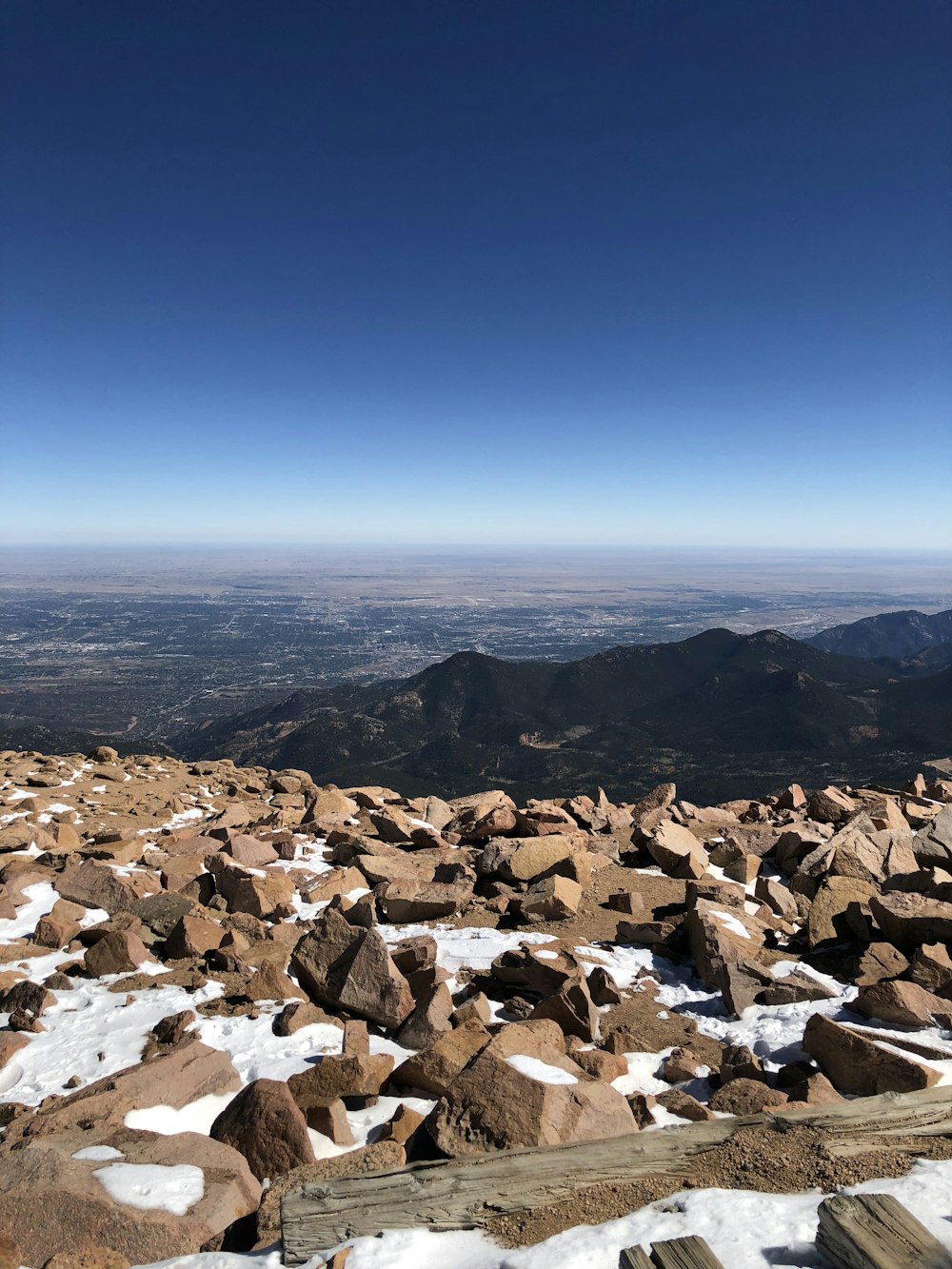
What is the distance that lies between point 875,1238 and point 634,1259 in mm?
1222

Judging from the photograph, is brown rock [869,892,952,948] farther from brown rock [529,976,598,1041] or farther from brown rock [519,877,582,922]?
brown rock [529,976,598,1041]

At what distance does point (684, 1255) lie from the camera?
353cm

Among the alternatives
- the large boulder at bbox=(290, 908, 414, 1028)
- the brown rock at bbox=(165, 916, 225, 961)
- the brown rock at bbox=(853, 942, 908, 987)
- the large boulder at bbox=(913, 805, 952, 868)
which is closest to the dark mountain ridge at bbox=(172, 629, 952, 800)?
the large boulder at bbox=(913, 805, 952, 868)

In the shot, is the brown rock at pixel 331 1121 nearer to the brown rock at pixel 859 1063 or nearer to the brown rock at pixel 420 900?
the brown rock at pixel 859 1063

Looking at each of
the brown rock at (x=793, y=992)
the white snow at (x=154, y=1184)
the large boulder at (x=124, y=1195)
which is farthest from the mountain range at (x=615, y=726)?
the white snow at (x=154, y=1184)

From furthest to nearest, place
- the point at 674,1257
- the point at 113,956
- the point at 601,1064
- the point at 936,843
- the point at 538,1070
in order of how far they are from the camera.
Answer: the point at 936,843 < the point at 113,956 < the point at 601,1064 < the point at 538,1070 < the point at 674,1257

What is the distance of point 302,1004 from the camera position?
297 inches

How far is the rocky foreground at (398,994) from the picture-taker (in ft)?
16.5

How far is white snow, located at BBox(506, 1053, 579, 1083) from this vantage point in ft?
17.8

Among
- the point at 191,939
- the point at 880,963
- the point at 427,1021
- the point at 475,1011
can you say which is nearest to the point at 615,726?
the point at 880,963

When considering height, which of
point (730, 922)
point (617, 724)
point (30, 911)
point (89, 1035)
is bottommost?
point (617, 724)

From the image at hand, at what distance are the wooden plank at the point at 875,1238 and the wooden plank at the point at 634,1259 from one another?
90 centimetres

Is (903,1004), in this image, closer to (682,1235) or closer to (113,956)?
(682,1235)

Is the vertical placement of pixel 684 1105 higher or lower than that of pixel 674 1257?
lower
